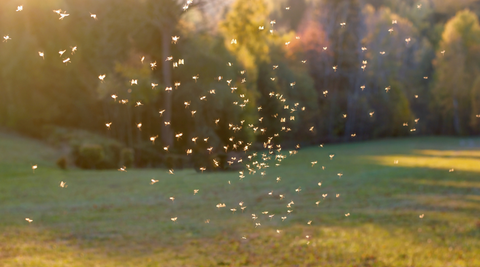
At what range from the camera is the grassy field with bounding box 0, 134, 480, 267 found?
857 cm

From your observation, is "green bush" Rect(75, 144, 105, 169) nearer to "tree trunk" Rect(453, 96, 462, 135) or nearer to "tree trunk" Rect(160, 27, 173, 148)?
"tree trunk" Rect(160, 27, 173, 148)

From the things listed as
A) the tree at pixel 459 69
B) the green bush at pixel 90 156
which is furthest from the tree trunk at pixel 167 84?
the tree at pixel 459 69

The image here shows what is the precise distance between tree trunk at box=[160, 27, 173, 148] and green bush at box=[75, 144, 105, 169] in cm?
438

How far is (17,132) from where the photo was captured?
24.5 meters

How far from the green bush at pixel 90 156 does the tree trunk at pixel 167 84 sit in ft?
14.4

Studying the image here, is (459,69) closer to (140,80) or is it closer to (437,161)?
(437,161)

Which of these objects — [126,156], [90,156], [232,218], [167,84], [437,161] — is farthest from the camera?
[437,161]

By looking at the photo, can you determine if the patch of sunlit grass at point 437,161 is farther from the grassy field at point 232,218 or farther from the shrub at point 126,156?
the shrub at point 126,156

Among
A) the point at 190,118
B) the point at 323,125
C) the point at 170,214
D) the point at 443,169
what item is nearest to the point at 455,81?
the point at 323,125

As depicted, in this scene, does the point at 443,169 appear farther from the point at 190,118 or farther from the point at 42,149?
the point at 42,149

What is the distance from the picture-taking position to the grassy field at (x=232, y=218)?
8570 mm

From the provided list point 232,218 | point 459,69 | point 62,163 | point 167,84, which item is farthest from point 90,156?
point 459,69

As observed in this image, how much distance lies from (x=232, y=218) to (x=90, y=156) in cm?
965

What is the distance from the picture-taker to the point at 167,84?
21.9 meters
